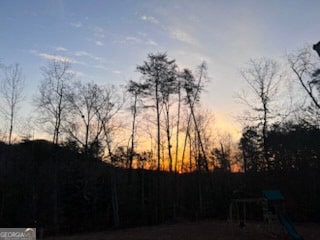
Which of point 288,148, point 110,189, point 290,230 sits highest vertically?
point 288,148

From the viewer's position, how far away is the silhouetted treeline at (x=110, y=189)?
2080cm

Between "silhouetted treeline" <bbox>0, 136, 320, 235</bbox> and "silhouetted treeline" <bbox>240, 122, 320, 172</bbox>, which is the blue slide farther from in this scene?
"silhouetted treeline" <bbox>240, 122, 320, 172</bbox>

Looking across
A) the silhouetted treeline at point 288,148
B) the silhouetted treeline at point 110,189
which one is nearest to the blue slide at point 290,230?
the silhouetted treeline at point 110,189

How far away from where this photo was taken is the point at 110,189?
23.2 meters

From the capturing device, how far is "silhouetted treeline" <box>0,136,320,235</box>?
20.8 metres

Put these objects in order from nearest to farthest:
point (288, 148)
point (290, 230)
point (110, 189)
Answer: point (290, 230) < point (288, 148) < point (110, 189)

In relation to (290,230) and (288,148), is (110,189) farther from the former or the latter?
(290,230)

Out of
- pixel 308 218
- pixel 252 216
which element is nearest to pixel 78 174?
pixel 252 216

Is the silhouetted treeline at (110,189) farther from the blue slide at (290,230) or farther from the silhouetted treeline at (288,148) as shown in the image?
the blue slide at (290,230)

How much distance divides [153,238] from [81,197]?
981 cm

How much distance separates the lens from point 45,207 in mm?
21750

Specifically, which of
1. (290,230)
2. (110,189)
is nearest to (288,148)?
(290,230)

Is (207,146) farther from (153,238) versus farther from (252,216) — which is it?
(153,238)

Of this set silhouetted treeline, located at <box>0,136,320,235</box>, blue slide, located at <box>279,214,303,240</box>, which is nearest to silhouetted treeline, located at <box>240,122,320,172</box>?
silhouetted treeline, located at <box>0,136,320,235</box>
